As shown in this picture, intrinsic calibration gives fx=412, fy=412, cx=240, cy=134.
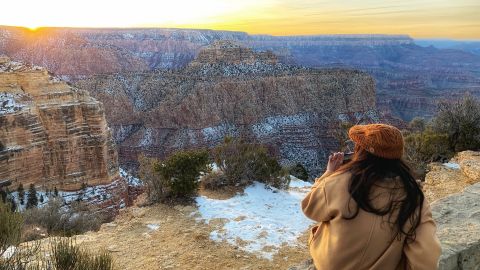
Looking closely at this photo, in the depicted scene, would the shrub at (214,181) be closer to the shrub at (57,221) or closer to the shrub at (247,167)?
the shrub at (247,167)

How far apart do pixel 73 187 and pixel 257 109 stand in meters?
29.9

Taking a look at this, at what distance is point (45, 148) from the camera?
62.7 feet

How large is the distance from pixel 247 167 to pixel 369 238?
9.54 meters

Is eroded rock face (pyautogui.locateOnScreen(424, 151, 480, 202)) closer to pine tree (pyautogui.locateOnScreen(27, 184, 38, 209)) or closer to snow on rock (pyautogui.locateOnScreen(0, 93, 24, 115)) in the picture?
pine tree (pyautogui.locateOnScreen(27, 184, 38, 209))

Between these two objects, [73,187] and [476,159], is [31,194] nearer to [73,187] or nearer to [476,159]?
[73,187]

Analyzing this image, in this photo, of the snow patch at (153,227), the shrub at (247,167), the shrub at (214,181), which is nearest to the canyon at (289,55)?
the shrub at (247,167)

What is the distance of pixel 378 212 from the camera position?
2074mm

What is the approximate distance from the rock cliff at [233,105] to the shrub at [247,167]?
85.1ft

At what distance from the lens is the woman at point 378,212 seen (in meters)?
2.08

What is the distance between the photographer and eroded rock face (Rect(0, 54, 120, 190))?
57.9ft

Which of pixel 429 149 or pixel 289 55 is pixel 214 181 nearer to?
pixel 429 149

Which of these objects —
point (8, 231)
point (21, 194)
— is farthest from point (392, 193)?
point (21, 194)

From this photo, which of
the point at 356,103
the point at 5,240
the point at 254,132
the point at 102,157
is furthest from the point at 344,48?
the point at 5,240

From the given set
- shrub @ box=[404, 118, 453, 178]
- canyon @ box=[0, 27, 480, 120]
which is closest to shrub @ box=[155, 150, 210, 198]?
shrub @ box=[404, 118, 453, 178]
